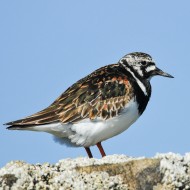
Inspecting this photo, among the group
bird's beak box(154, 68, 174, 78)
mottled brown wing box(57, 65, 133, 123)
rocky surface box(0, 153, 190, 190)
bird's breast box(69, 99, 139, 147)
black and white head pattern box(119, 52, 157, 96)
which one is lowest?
rocky surface box(0, 153, 190, 190)

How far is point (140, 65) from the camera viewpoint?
12.8 metres

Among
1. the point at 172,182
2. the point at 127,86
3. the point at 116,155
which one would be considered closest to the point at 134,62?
the point at 127,86

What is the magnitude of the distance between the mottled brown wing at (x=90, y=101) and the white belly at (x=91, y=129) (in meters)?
0.12

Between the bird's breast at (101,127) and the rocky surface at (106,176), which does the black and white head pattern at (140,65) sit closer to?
the bird's breast at (101,127)

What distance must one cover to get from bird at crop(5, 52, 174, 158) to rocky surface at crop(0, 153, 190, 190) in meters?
4.33

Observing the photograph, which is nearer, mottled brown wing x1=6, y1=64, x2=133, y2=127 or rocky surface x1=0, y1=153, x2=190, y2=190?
rocky surface x1=0, y1=153, x2=190, y2=190

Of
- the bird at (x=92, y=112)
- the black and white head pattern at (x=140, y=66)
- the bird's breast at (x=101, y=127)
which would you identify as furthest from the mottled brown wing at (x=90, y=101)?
the black and white head pattern at (x=140, y=66)

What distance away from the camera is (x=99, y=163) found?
23.5 feet

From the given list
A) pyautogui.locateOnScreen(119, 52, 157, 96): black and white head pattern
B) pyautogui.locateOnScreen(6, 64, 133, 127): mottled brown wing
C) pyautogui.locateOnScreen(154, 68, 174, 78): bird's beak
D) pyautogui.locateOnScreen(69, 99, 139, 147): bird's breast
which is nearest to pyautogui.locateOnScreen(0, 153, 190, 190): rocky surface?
pyautogui.locateOnScreen(69, 99, 139, 147): bird's breast

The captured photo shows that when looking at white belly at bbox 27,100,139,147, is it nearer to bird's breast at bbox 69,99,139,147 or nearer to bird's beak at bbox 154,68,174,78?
bird's breast at bbox 69,99,139,147

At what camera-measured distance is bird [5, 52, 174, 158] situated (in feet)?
37.4

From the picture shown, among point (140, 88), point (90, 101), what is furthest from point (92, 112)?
point (140, 88)

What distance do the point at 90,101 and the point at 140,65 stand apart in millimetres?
1928

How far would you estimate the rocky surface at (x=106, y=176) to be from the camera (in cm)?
675
